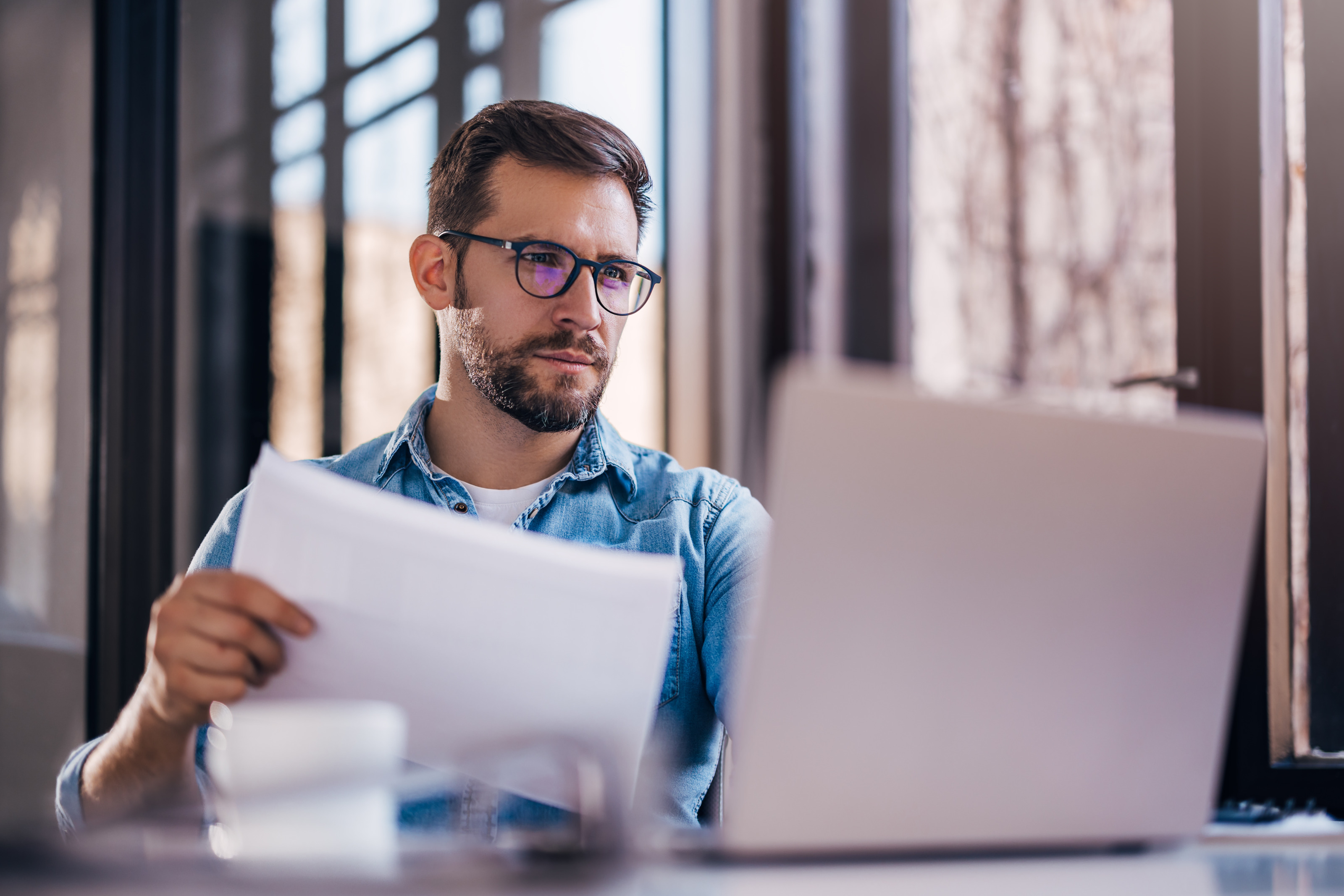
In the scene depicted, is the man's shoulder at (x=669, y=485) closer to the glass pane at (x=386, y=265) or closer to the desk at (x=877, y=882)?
the desk at (x=877, y=882)

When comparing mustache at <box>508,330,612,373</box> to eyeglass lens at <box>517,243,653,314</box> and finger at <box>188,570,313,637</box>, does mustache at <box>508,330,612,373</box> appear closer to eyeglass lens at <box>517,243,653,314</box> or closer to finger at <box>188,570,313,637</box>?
eyeglass lens at <box>517,243,653,314</box>

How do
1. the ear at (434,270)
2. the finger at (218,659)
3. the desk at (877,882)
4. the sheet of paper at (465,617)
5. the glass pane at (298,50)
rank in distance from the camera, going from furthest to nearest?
the glass pane at (298,50) < the ear at (434,270) < the finger at (218,659) < the sheet of paper at (465,617) < the desk at (877,882)

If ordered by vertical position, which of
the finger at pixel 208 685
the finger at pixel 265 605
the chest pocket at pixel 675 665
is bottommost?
the chest pocket at pixel 675 665

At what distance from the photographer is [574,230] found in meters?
1.33

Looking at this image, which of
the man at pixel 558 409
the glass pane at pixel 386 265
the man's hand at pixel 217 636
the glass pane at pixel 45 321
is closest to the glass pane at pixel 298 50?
the glass pane at pixel 386 265

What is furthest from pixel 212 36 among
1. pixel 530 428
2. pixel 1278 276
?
pixel 1278 276

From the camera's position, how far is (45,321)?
2.05 m

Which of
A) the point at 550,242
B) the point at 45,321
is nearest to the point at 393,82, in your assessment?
the point at 45,321

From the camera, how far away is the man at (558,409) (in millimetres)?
1226

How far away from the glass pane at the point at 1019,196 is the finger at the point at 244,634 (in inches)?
63.6

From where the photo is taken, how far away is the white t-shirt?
4.39ft

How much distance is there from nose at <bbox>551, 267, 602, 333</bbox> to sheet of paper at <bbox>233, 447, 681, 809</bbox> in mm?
719

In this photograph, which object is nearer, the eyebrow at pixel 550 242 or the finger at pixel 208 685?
the finger at pixel 208 685

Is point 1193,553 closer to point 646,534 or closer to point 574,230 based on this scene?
point 646,534
